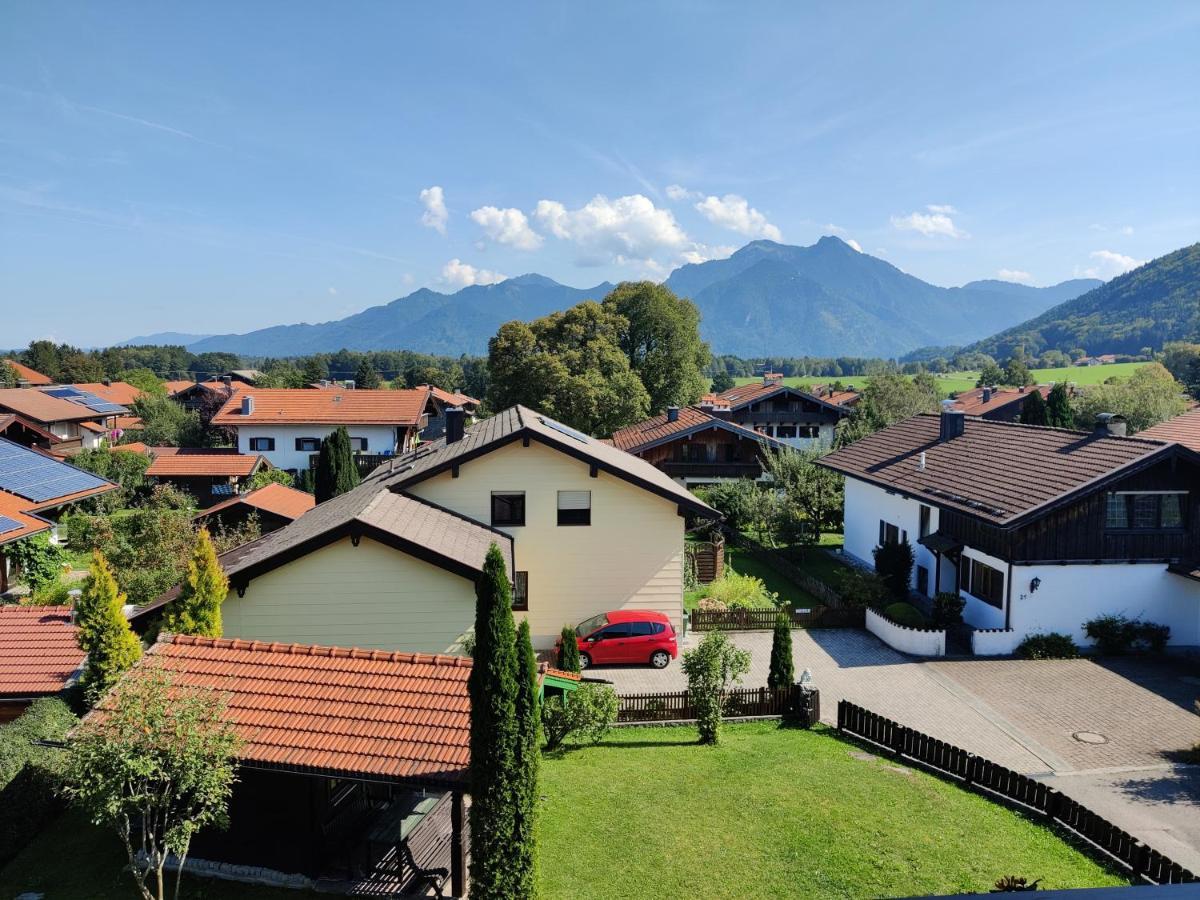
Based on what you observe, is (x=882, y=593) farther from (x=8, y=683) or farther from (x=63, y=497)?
(x=63, y=497)

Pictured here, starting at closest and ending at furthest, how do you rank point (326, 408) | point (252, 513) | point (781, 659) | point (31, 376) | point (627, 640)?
point (781, 659) → point (627, 640) → point (252, 513) → point (326, 408) → point (31, 376)

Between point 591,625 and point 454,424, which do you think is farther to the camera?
point 454,424

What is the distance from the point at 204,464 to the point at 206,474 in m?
1.30

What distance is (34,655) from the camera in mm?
15703

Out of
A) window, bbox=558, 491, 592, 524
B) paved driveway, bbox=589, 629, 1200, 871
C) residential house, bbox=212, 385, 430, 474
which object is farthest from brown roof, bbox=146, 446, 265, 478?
paved driveway, bbox=589, 629, 1200, 871

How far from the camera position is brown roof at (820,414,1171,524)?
74.4 feet

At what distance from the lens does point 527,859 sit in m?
9.92

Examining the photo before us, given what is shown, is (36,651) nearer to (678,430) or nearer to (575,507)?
(575,507)

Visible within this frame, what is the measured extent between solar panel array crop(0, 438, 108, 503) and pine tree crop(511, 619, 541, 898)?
2423 cm

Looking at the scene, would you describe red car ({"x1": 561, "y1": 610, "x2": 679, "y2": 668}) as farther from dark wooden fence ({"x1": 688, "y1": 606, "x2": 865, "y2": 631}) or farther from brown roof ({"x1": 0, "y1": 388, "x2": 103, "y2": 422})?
brown roof ({"x1": 0, "y1": 388, "x2": 103, "y2": 422})

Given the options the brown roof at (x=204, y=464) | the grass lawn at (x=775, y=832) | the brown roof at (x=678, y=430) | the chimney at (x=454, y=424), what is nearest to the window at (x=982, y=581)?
the grass lawn at (x=775, y=832)

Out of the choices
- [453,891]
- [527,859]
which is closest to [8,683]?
[453,891]

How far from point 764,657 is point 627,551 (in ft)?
16.5

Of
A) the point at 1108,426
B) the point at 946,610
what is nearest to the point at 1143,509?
the point at 1108,426
